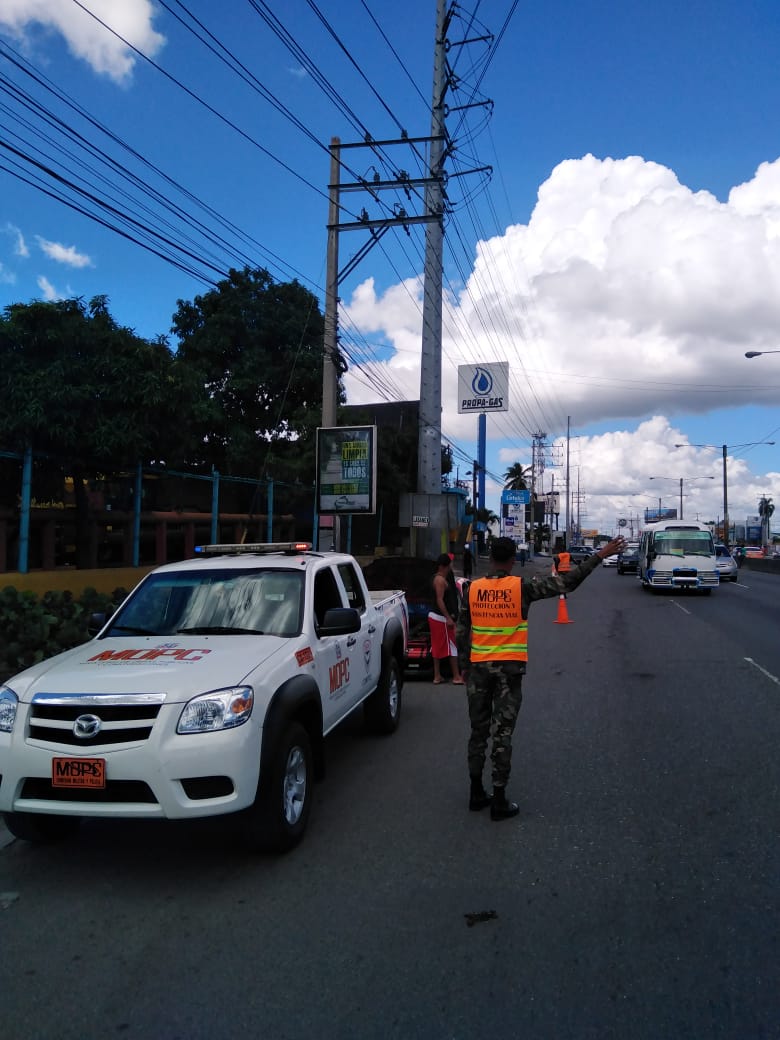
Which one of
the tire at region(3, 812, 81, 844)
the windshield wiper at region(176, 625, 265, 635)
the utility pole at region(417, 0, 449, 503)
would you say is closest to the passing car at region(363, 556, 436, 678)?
the windshield wiper at region(176, 625, 265, 635)

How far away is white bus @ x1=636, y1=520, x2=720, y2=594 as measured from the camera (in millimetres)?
24906

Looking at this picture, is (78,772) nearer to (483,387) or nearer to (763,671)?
(763,671)

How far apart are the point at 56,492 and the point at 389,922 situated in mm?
10808

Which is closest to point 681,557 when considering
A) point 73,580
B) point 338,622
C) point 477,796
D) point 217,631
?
point 73,580

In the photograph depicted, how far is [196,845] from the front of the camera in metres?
4.91

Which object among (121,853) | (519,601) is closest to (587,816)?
(519,601)

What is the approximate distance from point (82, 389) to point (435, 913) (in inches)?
395

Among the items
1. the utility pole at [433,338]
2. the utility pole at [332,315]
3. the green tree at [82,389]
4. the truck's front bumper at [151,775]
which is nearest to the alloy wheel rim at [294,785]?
the truck's front bumper at [151,775]

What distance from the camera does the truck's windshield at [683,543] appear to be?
84.7ft

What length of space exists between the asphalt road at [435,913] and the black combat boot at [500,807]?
9 cm

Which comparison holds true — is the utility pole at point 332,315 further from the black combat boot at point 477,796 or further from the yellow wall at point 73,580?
the black combat boot at point 477,796

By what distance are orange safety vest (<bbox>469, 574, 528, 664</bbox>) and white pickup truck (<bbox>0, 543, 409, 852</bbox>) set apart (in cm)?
88

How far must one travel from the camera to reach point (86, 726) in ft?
13.8

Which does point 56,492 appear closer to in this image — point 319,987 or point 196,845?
point 196,845
